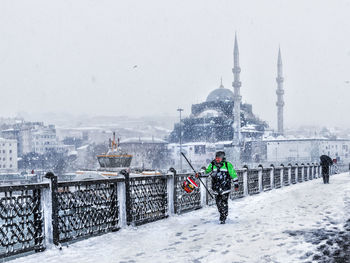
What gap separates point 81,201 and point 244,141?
94636 mm

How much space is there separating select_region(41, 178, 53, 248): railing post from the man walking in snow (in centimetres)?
334

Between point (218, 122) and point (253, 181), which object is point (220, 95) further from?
point (253, 181)

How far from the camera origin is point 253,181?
15266 millimetres

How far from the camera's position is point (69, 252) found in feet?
18.9

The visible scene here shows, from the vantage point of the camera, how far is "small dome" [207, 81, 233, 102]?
362ft

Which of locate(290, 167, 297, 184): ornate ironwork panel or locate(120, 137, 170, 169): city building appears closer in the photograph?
locate(290, 167, 297, 184): ornate ironwork panel

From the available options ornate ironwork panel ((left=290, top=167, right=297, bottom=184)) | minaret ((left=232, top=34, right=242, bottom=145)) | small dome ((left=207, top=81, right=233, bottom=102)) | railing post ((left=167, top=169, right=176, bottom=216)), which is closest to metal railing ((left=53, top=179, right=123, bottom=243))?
railing post ((left=167, top=169, right=176, bottom=216))

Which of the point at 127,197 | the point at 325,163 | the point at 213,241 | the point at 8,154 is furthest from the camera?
the point at 8,154

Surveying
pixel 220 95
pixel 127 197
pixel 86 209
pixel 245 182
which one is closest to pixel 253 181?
pixel 245 182

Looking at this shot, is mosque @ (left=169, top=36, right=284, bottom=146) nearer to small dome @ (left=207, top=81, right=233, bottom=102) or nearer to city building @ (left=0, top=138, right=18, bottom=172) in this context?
small dome @ (left=207, top=81, right=233, bottom=102)

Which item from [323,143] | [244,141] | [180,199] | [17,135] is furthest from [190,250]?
[17,135]

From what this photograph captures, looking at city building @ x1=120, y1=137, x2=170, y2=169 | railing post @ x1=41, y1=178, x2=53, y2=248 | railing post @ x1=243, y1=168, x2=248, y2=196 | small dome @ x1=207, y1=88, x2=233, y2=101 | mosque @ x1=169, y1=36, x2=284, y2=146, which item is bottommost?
city building @ x1=120, y1=137, x2=170, y2=169

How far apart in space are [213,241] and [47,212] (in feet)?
8.58

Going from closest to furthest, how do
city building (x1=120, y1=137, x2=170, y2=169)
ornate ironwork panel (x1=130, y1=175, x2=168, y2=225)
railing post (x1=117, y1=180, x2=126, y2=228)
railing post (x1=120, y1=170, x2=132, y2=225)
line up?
railing post (x1=117, y1=180, x2=126, y2=228) < railing post (x1=120, y1=170, x2=132, y2=225) < ornate ironwork panel (x1=130, y1=175, x2=168, y2=225) < city building (x1=120, y1=137, x2=170, y2=169)
